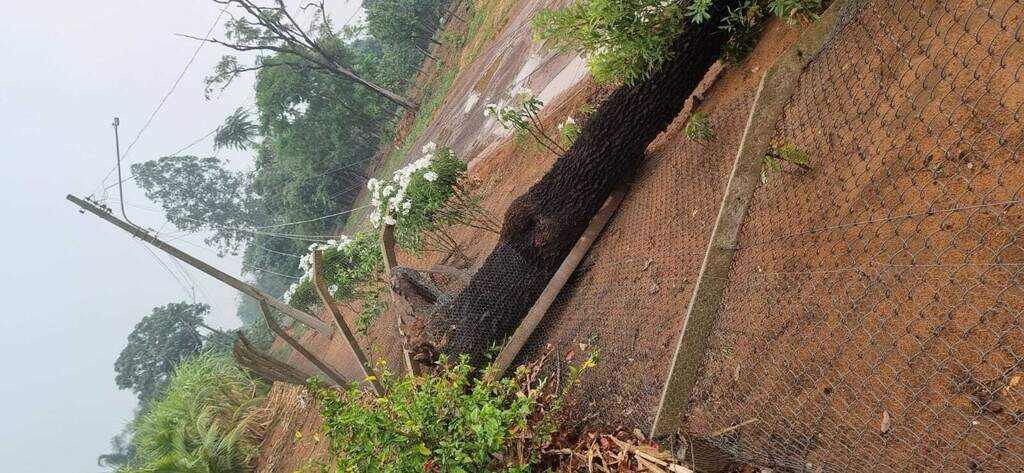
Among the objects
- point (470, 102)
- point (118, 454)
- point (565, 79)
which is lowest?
point (565, 79)

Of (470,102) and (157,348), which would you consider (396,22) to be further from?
(157,348)

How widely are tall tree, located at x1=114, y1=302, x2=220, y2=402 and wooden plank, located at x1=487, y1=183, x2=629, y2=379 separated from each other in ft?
85.4

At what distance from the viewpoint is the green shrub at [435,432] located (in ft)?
9.96

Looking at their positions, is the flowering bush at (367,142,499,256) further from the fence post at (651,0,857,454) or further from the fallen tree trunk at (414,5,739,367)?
the fence post at (651,0,857,454)

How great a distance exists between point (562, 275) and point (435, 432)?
228cm

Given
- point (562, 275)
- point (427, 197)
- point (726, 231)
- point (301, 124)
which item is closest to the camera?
point (726, 231)

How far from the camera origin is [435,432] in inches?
125

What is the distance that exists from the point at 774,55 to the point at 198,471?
786 centimetres

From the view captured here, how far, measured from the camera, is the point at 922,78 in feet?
9.36

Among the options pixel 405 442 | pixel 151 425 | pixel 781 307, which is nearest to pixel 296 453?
pixel 151 425

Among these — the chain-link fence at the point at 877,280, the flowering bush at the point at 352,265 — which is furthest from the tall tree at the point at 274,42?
the chain-link fence at the point at 877,280

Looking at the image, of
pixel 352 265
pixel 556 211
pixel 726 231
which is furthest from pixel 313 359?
pixel 726 231

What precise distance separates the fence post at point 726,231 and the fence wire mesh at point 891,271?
30 centimetres

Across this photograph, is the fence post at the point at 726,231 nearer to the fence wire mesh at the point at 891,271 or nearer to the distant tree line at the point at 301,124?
the fence wire mesh at the point at 891,271
